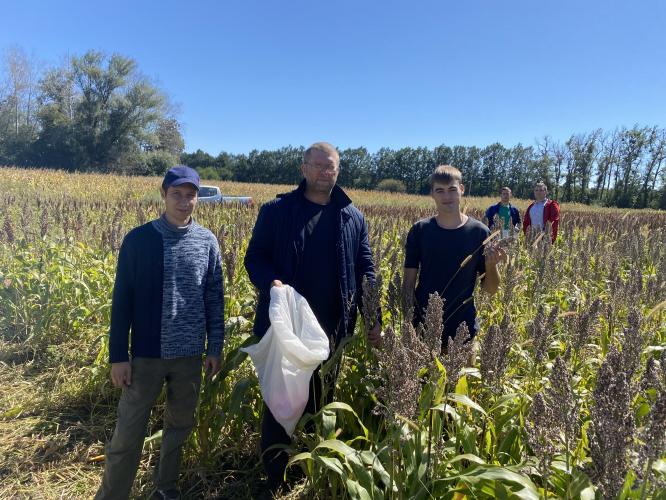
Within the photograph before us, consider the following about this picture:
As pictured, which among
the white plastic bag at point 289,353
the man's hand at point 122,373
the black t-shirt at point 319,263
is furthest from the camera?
the black t-shirt at point 319,263

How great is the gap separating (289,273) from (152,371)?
926mm

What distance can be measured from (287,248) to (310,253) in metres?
0.15

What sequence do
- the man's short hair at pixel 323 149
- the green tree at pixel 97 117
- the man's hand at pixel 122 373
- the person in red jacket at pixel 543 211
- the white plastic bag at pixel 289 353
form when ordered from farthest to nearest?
the green tree at pixel 97 117 < the person in red jacket at pixel 543 211 < the man's short hair at pixel 323 149 < the man's hand at pixel 122 373 < the white plastic bag at pixel 289 353

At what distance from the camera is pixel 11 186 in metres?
17.0

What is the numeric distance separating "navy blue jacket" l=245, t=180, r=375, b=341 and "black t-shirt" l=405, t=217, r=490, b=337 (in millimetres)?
473

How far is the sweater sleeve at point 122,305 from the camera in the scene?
7.36 ft

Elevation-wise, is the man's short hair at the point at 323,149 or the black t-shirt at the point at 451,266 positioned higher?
the man's short hair at the point at 323,149

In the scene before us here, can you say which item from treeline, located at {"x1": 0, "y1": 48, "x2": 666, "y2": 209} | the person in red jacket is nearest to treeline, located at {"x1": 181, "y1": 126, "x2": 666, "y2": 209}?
treeline, located at {"x1": 0, "y1": 48, "x2": 666, "y2": 209}

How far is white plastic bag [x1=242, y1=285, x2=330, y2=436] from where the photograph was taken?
2.05 m

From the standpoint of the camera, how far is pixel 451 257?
2.66 m

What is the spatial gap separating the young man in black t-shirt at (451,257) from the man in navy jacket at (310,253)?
456 millimetres

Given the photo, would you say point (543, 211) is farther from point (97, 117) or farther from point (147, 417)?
point (97, 117)

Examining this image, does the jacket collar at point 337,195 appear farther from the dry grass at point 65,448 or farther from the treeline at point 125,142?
the treeline at point 125,142

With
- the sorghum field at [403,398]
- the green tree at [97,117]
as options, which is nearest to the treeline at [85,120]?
the green tree at [97,117]
